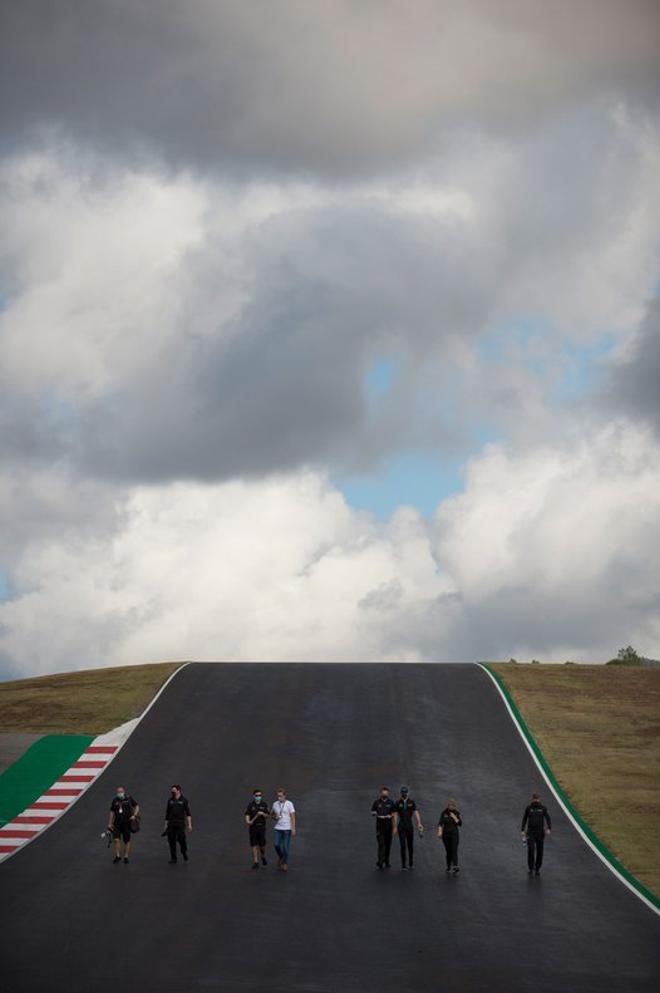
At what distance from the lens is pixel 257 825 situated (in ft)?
97.1

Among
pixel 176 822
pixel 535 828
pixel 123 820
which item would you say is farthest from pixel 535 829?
pixel 123 820

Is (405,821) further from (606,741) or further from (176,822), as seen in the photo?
(606,741)

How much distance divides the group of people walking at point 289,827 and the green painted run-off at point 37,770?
7.58 meters

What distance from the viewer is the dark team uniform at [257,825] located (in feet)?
96.7

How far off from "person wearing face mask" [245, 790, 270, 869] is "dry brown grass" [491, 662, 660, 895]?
9022 mm

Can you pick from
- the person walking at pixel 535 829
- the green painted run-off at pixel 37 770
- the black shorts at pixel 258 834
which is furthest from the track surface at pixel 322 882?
the green painted run-off at pixel 37 770

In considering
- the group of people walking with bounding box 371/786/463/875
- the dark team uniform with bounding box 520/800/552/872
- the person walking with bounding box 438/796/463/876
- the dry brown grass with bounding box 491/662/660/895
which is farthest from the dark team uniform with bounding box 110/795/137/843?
the dry brown grass with bounding box 491/662/660/895

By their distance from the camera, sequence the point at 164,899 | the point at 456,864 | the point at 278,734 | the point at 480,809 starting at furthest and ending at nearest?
1. the point at 278,734
2. the point at 480,809
3. the point at 456,864
4. the point at 164,899

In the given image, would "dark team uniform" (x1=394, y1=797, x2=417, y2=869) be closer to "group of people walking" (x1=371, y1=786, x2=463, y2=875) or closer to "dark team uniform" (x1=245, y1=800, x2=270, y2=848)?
"group of people walking" (x1=371, y1=786, x2=463, y2=875)

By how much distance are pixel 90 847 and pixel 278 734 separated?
13395 mm

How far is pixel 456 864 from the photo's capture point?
29.4 meters

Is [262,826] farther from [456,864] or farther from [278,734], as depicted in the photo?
[278,734]

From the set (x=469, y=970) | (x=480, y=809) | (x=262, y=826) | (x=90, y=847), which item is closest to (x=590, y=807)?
(x=480, y=809)

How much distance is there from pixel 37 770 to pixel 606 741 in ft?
67.7
